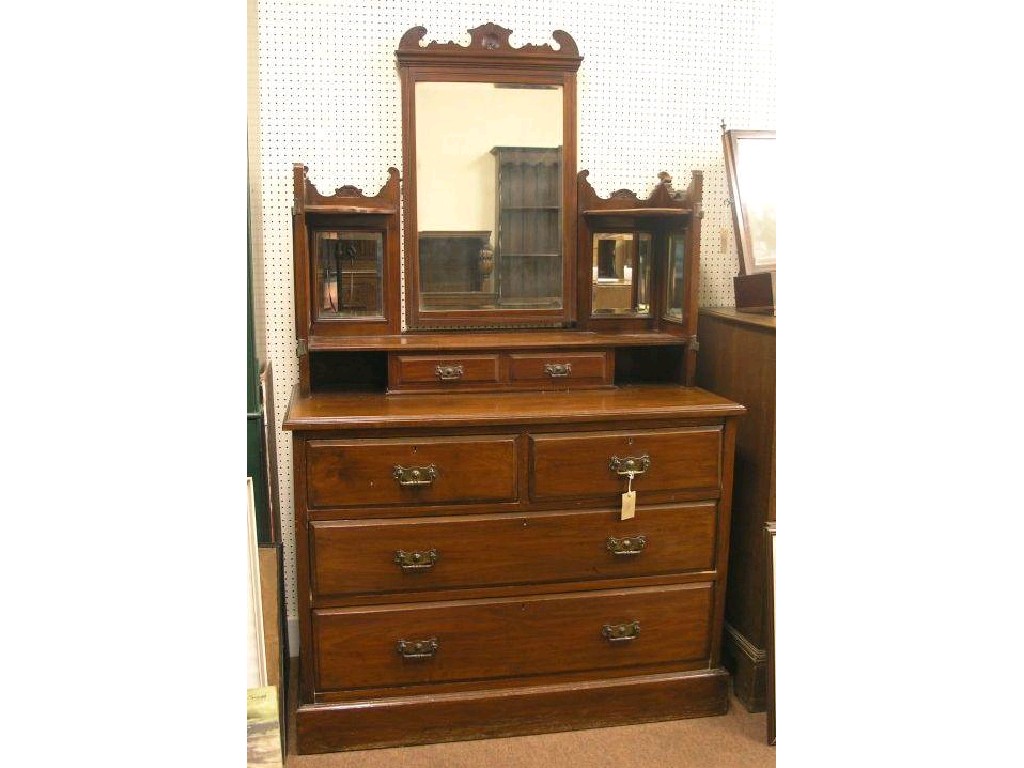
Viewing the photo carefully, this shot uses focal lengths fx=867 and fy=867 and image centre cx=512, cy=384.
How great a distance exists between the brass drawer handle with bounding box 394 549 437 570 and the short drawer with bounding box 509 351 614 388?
499mm

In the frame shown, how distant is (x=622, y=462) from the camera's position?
1978 mm

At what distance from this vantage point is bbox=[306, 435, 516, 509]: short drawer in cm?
186

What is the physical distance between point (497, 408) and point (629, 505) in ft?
1.22

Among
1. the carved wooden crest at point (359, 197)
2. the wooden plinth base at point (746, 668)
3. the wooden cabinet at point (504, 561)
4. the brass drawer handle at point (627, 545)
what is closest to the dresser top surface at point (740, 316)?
A: the wooden cabinet at point (504, 561)

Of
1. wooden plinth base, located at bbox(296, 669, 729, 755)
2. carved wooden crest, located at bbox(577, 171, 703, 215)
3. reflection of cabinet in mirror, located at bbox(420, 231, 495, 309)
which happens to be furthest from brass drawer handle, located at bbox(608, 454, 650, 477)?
carved wooden crest, located at bbox(577, 171, 703, 215)

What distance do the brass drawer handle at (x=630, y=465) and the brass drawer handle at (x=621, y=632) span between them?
14.5 inches

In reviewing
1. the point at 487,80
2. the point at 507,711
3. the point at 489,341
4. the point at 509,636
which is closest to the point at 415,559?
the point at 509,636

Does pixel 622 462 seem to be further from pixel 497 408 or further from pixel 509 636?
pixel 509 636

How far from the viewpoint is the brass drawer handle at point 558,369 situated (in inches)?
86.7

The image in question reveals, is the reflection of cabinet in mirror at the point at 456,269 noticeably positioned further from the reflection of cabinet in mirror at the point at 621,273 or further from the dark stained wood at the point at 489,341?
the reflection of cabinet in mirror at the point at 621,273

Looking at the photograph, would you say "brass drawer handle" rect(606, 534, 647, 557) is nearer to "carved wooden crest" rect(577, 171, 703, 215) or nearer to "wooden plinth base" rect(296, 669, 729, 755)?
"wooden plinth base" rect(296, 669, 729, 755)
